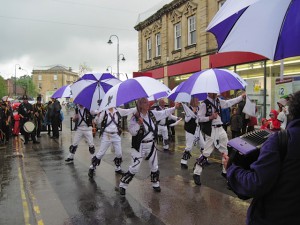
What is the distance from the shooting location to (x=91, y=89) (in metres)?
7.97

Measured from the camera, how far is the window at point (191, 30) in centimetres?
2134

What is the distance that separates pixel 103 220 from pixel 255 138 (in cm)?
349

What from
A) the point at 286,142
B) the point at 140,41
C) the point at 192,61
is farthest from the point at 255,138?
the point at 140,41

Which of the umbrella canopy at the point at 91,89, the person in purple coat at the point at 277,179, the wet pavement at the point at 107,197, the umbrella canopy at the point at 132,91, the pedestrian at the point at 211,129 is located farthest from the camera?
the umbrella canopy at the point at 91,89

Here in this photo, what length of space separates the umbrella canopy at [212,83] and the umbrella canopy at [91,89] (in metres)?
2.07

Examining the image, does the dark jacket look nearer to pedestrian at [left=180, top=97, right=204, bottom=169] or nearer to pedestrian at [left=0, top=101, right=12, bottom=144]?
pedestrian at [left=180, top=97, right=204, bottom=169]

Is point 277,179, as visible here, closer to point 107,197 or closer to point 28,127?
point 107,197

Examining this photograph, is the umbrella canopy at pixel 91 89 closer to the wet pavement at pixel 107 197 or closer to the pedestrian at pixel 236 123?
the wet pavement at pixel 107 197

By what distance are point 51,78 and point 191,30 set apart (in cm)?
9831

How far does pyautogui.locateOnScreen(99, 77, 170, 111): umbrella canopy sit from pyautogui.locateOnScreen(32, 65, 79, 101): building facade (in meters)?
109

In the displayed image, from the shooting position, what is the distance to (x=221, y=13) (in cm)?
Result: 358

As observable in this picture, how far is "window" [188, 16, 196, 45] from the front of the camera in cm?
2134

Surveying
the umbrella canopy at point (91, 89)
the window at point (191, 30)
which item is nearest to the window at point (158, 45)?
the window at point (191, 30)

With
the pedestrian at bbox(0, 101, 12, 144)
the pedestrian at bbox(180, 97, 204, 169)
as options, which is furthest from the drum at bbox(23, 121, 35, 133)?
the pedestrian at bbox(180, 97, 204, 169)
